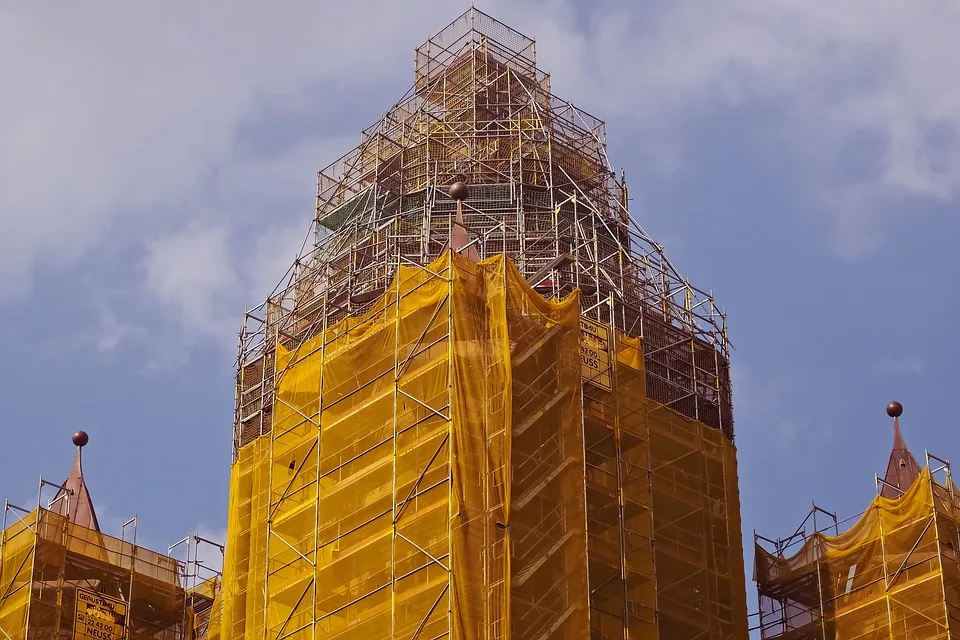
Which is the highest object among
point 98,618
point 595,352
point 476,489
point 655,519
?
point 595,352

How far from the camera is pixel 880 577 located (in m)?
60.9

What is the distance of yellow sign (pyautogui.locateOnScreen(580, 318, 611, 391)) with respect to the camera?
58.5 meters

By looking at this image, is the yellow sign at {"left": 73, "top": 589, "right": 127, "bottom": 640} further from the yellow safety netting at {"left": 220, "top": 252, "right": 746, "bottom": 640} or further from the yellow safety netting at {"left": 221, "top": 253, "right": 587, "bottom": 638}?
the yellow safety netting at {"left": 221, "top": 253, "right": 587, "bottom": 638}

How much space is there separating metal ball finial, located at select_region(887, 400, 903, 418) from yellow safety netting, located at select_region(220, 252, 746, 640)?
26.8 ft

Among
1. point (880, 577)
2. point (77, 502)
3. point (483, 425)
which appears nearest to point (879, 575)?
point (880, 577)

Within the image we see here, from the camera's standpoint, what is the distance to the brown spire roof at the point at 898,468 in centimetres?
6556

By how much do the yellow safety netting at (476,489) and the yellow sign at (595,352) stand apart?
0.33m

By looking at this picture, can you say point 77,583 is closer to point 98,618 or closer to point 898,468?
point 98,618

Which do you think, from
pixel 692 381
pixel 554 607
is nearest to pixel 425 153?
pixel 692 381

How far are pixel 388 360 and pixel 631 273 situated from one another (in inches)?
467

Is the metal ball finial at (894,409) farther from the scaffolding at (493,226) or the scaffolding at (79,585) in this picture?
the scaffolding at (79,585)

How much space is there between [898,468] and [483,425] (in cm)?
1783

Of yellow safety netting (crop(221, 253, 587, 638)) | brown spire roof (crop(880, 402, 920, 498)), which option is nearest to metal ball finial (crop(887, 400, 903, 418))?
brown spire roof (crop(880, 402, 920, 498))

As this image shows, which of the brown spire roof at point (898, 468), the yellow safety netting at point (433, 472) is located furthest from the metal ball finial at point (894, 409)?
the yellow safety netting at point (433, 472)
